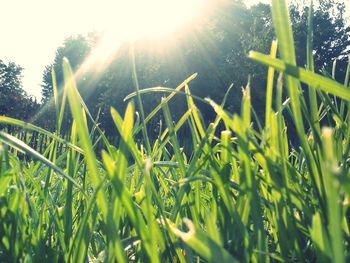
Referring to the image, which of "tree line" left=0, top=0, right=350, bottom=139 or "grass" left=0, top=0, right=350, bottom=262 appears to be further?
"tree line" left=0, top=0, right=350, bottom=139

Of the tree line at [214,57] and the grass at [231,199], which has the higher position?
the grass at [231,199]

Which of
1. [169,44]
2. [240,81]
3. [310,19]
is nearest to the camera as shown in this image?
[310,19]

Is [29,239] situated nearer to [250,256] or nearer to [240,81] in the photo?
[250,256]

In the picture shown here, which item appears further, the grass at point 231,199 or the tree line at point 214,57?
the tree line at point 214,57

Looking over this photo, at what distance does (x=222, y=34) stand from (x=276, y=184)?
17.8 m

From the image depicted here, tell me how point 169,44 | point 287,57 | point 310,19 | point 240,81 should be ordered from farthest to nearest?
point 169,44 → point 240,81 → point 310,19 → point 287,57

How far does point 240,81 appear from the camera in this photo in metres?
16.0

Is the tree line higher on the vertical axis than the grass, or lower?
lower

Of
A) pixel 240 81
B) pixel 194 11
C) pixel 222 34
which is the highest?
pixel 194 11

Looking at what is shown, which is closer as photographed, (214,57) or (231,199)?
(231,199)

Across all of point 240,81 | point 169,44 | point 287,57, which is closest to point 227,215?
point 287,57

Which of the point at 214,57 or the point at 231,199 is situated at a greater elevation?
the point at 231,199

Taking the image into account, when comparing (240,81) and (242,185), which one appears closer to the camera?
(242,185)

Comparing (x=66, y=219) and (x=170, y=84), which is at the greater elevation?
(x=66, y=219)
